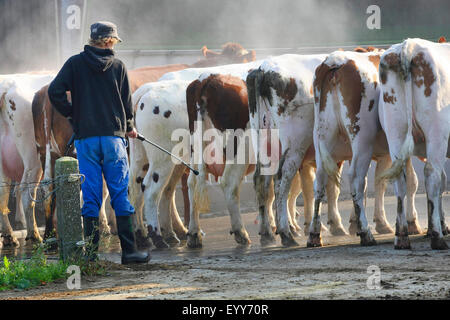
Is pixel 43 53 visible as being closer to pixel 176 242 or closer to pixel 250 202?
pixel 250 202

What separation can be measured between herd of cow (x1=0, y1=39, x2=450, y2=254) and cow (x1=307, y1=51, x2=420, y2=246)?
0.5 inches

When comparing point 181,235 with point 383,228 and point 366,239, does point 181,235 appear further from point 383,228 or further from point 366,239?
point 366,239

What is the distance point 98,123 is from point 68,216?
1.00 m

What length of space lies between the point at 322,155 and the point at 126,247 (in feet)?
9.90

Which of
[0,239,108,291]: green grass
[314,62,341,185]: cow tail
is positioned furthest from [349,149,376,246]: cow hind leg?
[0,239,108,291]: green grass

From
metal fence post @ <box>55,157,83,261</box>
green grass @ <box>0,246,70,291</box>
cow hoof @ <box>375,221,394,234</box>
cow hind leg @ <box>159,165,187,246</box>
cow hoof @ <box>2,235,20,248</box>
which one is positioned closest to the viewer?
green grass @ <box>0,246,70,291</box>

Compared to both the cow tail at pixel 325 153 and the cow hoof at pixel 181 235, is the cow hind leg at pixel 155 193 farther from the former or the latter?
the cow tail at pixel 325 153

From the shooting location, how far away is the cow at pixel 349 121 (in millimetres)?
10484

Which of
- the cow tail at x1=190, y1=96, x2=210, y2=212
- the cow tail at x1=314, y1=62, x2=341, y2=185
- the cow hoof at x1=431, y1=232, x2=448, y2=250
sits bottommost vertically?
the cow hoof at x1=431, y1=232, x2=448, y2=250

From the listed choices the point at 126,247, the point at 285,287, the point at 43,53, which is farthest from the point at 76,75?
the point at 43,53

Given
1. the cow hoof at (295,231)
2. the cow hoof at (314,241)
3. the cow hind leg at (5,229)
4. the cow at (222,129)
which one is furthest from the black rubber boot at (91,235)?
the cow hind leg at (5,229)

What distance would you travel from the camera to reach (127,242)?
8.91 m

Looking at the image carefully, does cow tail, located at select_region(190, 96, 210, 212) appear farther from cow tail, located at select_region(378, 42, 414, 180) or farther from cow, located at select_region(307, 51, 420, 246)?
cow tail, located at select_region(378, 42, 414, 180)

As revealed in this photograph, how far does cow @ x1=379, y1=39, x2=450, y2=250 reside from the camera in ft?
30.7
